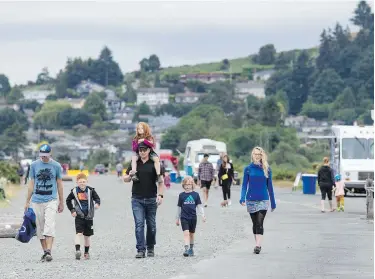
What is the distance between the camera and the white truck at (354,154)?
47250 millimetres

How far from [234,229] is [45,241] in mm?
7839

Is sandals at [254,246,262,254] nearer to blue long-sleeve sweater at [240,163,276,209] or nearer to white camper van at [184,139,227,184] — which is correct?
blue long-sleeve sweater at [240,163,276,209]

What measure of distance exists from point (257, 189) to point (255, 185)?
7 cm

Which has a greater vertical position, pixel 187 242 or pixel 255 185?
pixel 255 185

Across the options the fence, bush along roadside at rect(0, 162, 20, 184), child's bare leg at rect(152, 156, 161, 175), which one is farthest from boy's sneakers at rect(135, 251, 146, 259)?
bush along roadside at rect(0, 162, 20, 184)

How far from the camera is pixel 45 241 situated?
20125 mm

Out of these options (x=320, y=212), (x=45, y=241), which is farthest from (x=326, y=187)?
(x=45, y=241)

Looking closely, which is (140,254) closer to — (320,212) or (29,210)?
(29,210)

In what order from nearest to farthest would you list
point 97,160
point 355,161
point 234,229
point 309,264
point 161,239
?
1. point 309,264
2. point 161,239
3. point 234,229
4. point 355,161
5. point 97,160

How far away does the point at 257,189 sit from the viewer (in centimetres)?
2138

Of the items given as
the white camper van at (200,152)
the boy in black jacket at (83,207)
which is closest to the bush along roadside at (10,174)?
the white camper van at (200,152)

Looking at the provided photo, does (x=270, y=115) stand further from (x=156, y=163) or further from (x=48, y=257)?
(x=48, y=257)

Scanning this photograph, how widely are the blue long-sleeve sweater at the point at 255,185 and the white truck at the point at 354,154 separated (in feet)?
85.3

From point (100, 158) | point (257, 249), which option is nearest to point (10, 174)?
point (257, 249)
